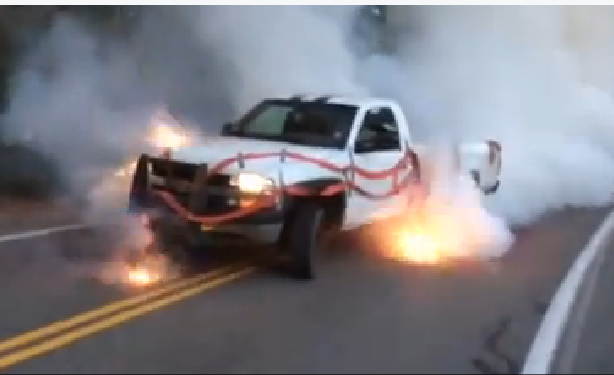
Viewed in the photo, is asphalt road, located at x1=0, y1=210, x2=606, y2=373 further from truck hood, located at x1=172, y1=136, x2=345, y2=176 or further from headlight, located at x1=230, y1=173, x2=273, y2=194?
truck hood, located at x1=172, y1=136, x2=345, y2=176

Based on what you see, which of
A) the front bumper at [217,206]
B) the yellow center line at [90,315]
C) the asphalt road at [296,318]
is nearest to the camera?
the asphalt road at [296,318]

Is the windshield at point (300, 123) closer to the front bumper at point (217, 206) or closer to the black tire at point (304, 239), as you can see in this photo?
the black tire at point (304, 239)

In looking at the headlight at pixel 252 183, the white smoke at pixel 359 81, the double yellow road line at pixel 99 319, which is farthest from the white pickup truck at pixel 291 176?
the white smoke at pixel 359 81

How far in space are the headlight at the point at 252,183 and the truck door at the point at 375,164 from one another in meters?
1.15

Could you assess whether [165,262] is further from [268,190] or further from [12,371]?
[12,371]

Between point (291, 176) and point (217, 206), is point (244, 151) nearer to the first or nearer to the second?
point (291, 176)

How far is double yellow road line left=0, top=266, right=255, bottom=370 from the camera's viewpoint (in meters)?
5.55

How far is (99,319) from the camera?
6262 millimetres

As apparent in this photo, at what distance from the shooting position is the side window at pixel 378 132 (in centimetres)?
907

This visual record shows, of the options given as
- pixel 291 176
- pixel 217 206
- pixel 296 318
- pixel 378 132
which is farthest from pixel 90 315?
pixel 378 132

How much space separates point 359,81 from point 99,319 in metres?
11.4

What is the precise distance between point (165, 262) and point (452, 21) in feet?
40.8

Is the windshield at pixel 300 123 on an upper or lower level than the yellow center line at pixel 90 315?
upper

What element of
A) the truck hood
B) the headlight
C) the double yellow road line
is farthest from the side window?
the double yellow road line
